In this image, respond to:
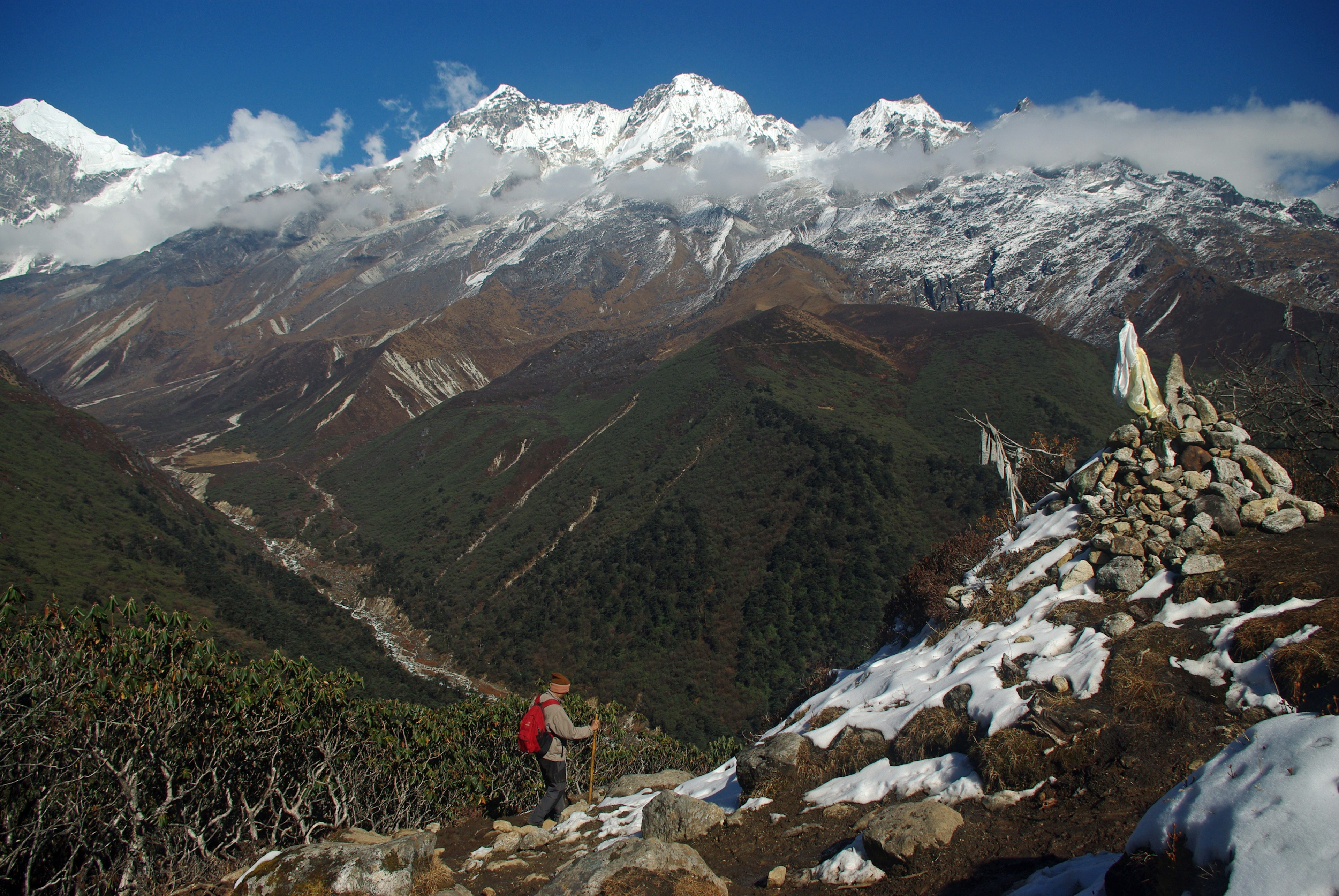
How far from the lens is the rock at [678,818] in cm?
867

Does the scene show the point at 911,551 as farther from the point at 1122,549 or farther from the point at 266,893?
the point at 266,893

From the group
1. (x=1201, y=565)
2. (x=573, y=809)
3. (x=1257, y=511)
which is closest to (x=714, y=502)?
(x=573, y=809)

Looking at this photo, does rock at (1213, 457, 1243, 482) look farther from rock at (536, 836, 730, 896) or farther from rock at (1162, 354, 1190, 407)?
rock at (536, 836, 730, 896)

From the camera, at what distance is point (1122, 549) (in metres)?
11.1

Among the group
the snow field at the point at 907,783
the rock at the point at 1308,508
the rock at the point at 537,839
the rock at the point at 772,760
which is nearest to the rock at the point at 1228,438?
the rock at the point at 1308,508

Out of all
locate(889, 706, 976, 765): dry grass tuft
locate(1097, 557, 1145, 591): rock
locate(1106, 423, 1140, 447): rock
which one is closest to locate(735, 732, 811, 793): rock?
locate(889, 706, 976, 765): dry grass tuft

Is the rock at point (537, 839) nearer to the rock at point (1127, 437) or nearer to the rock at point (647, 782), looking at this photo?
the rock at point (647, 782)

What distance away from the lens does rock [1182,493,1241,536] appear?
427 inches

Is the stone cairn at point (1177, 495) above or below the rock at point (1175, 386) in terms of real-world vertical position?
below

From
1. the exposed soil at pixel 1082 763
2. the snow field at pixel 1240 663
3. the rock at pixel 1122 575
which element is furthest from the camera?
the rock at pixel 1122 575

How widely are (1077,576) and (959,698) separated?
11.4ft

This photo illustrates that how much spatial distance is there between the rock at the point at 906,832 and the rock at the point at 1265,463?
9218 millimetres

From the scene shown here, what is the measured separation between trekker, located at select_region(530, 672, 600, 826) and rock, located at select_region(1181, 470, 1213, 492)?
34.5ft

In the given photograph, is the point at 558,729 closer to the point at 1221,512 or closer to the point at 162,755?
the point at 162,755
